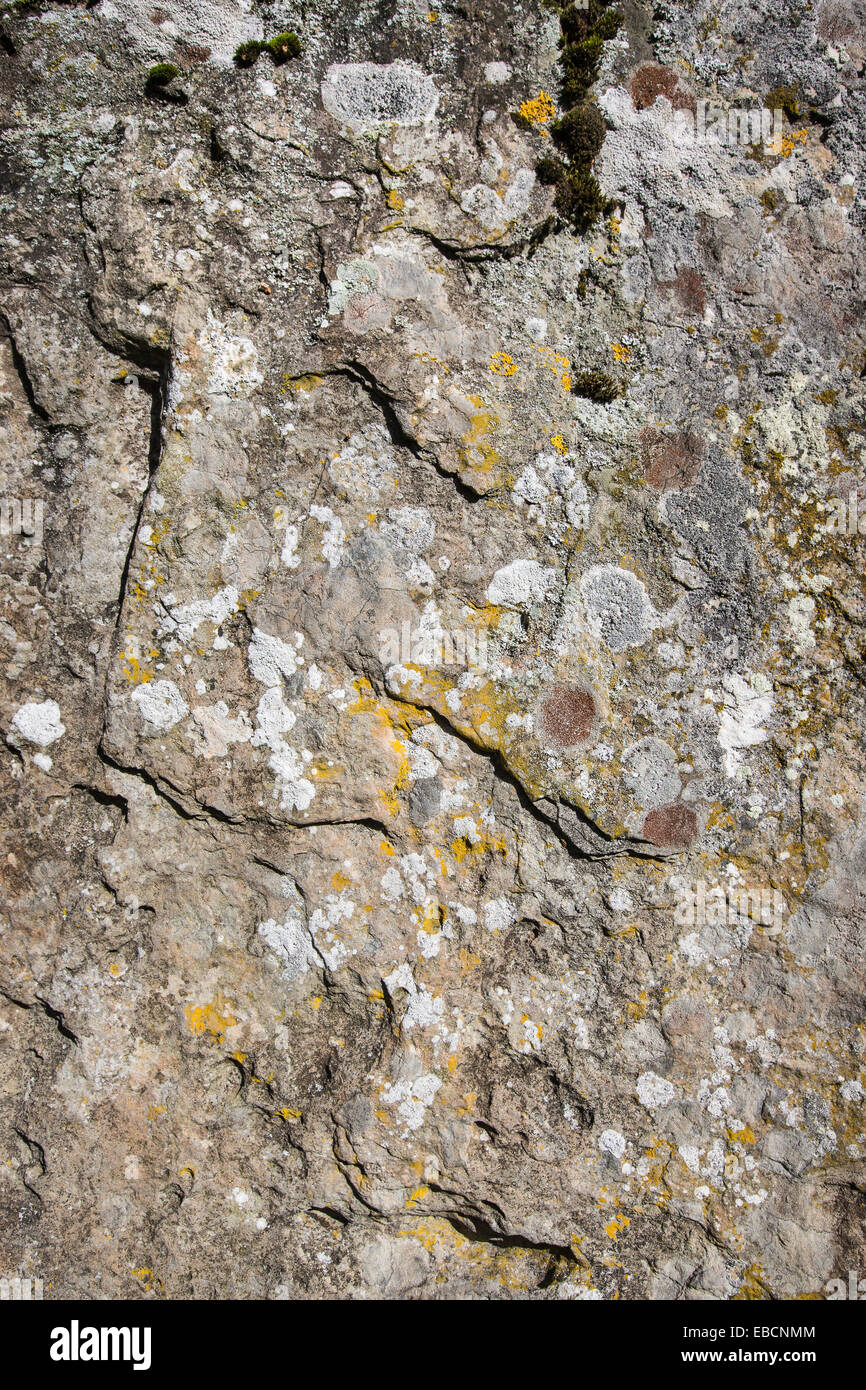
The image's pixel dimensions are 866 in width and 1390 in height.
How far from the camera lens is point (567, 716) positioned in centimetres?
236

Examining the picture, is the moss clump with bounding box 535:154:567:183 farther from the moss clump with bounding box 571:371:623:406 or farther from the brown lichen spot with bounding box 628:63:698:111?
the moss clump with bounding box 571:371:623:406

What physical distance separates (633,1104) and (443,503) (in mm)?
1808

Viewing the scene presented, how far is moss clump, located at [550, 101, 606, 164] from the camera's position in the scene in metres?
2.39

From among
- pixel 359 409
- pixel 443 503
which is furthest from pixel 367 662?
pixel 359 409

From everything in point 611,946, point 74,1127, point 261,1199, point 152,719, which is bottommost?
point 261,1199

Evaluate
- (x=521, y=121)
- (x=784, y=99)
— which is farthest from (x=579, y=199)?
(x=784, y=99)

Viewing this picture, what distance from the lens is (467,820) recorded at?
2.34 meters

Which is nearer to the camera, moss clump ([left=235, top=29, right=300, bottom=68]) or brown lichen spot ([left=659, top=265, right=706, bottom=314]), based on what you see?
moss clump ([left=235, top=29, right=300, bottom=68])

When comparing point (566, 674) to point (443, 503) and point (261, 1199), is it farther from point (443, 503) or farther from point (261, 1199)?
point (261, 1199)

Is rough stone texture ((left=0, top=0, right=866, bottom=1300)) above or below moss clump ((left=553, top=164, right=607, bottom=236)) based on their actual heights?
below

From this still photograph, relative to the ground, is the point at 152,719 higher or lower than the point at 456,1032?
higher

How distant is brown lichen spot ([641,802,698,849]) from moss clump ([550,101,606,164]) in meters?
1.92

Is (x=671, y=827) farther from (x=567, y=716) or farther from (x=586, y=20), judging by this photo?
(x=586, y=20)

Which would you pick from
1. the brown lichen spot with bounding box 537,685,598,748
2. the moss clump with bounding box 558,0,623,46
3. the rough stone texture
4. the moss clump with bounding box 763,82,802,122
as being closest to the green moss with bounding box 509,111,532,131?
the rough stone texture
